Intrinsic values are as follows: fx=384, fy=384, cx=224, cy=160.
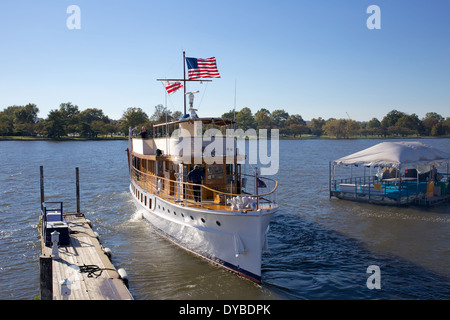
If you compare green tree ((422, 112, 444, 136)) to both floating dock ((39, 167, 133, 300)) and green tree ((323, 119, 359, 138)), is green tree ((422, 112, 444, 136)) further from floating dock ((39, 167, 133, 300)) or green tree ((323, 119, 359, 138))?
floating dock ((39, 167, 133, 300))

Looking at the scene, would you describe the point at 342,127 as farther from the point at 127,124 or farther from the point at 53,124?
the point at 53,124

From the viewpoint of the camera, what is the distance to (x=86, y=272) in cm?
1254

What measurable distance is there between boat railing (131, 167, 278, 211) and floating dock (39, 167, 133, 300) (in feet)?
11.9

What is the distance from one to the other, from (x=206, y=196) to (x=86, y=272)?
20.6 feet

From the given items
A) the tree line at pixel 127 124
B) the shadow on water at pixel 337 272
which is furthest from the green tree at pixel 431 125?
the shadow on water at pixel 337 272

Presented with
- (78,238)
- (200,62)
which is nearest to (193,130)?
(200,62)

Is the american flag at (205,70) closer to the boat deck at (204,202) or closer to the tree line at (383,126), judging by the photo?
the boat deck at (204,202)

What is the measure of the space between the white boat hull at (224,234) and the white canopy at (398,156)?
15.7 m

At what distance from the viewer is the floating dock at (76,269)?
34.6 feet

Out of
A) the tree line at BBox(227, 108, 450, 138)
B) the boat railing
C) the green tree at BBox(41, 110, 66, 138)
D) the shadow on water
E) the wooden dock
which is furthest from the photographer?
the tree line at BBox(227, 108, 450, 138)

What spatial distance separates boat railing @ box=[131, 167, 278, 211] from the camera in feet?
45.0

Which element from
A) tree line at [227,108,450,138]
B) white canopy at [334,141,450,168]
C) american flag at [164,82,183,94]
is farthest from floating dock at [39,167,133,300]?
tree line at [227,108,450,138]

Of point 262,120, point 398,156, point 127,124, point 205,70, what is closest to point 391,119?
point 262,120
